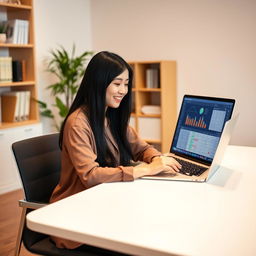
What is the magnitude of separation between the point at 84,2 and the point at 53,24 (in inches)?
24.6

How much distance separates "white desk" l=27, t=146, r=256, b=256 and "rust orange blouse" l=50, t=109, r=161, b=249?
0.06 meters

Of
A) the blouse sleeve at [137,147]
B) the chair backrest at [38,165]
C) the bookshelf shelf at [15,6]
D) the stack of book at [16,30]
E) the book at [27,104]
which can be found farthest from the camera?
the book at [27,104]

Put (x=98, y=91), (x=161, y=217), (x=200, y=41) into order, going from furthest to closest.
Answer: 1. (x=200, y=41)
2. (x=98, y=91)
3. (x=161, y=217)

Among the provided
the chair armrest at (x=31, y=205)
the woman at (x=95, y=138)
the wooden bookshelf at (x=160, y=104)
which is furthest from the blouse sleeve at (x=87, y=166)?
the wooden bookshelf at (x=160, y=104)

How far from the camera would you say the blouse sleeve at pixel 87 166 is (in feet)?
6.11

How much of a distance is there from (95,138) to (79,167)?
202 millimetres

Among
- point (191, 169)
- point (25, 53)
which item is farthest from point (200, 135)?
point (25, 53)

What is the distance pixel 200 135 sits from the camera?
2197 millimetres

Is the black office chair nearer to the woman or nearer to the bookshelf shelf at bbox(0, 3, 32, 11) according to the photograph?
the woman

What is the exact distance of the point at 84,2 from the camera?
18.1 feet

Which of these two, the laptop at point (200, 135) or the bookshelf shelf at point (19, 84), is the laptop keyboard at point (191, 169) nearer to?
the laptop at point (200, 135)

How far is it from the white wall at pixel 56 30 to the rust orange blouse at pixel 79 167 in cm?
317

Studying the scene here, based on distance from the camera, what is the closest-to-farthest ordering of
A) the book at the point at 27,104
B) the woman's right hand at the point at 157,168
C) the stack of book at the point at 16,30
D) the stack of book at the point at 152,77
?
the woman's right hand at the point at 157,168, the stack of book at the point at 16,30, the book at the point at 27,104, the stack of book at the point at 152,77

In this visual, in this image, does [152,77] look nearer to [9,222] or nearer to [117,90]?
[9,222]
